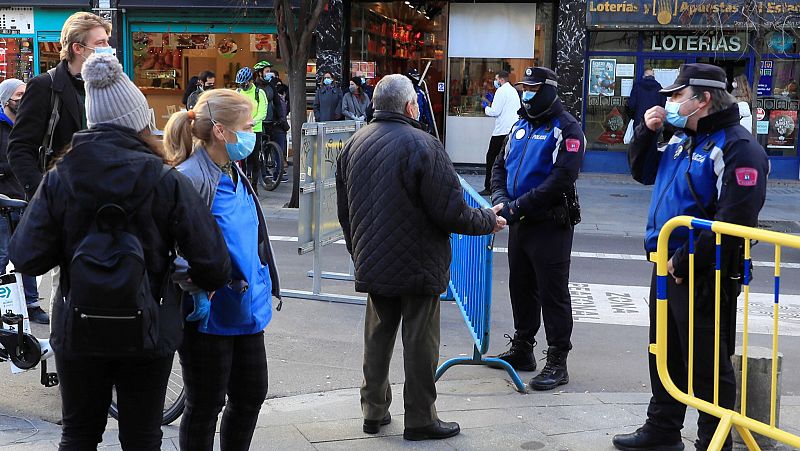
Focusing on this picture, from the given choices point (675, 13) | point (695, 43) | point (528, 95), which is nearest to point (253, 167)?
point (675, 13)

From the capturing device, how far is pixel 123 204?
3100 millimetres

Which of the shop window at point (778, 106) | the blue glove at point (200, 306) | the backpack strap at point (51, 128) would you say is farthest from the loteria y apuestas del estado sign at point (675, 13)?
the blue glove at point (200, 306)

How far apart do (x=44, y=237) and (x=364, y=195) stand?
1.95m

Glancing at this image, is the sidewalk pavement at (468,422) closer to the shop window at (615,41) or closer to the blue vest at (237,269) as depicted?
the blue vest at (237,269)

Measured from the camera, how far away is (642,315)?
307 inches

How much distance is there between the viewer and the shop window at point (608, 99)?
17.6 metres

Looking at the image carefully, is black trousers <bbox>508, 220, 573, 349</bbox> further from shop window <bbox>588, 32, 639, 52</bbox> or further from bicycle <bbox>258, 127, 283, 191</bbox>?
shop window <bbox>588, 32, 639, 52</bbox>

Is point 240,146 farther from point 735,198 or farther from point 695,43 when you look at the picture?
point 695,43

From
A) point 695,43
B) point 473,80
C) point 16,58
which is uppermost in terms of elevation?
point 695,43

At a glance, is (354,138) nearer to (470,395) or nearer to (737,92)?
(470,395)

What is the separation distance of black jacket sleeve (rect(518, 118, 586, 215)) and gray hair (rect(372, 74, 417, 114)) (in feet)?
3.86

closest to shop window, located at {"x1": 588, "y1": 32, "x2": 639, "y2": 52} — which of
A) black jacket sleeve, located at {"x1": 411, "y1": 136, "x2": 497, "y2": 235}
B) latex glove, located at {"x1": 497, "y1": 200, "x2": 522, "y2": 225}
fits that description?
latex glove, located at {"x1": 497, "y1": 200, "x2": 522, "y2": 225}

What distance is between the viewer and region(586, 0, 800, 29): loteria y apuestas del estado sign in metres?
15.9

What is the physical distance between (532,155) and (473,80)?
41.5 ft
